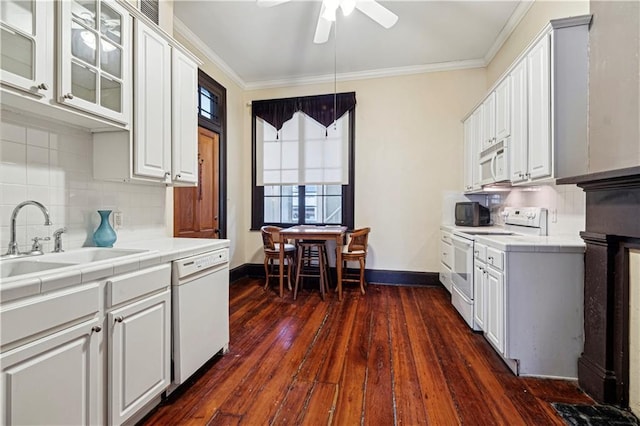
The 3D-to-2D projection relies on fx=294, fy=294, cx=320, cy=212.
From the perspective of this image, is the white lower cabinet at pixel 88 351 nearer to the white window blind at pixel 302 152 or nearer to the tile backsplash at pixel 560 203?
the tile backsplash at pixel 560 203

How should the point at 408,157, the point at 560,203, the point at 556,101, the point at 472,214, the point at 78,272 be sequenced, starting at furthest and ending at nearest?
the point at 408,157, the point at 472,214, the point at 560,203, the point at 556,101, the point at 78,272

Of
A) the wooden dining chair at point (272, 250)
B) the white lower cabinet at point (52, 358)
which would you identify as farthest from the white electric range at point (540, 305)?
the wooden dining chair at point (272, 250)

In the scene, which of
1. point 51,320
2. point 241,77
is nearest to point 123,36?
point 51,320

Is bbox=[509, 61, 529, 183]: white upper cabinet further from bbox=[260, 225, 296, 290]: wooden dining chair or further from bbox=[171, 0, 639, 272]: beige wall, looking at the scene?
bbox=[260, 225, 296, 290]: wooden dining chair

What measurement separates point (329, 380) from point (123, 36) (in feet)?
8.23

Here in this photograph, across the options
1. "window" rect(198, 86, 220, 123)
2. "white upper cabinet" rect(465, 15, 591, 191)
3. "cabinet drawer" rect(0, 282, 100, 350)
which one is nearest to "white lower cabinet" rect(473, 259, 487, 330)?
"white upper cabinet" rect(465, 15, 591, 191)

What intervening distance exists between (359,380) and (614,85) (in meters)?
2.42

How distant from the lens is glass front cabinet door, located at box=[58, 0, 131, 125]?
144 centimetres

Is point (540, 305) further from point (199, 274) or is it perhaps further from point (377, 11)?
point (377, 11)

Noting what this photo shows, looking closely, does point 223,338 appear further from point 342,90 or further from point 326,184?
point 342,90

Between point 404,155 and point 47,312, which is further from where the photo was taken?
point 404,155

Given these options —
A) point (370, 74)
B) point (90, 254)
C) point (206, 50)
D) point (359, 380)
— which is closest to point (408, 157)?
point (370, 74)

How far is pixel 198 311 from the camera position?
1903mm

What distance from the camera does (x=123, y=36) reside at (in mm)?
1773
